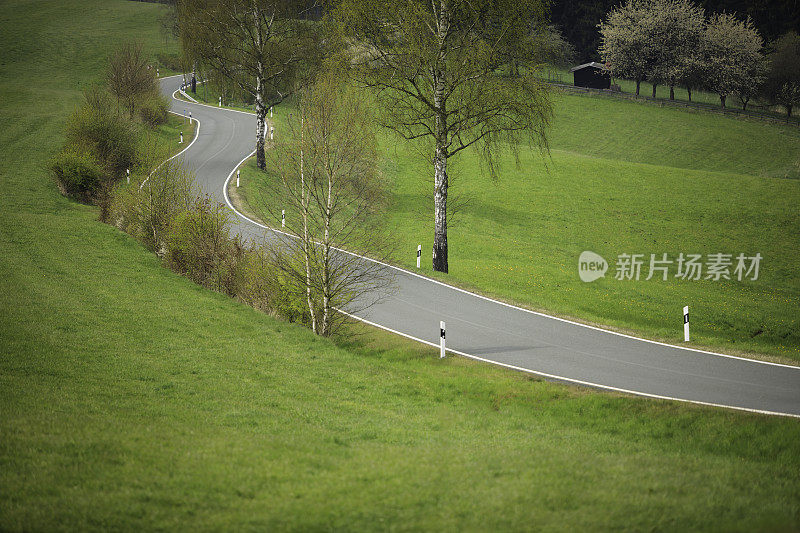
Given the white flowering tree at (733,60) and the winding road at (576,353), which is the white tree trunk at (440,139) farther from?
the white flowering tree at (733,60)

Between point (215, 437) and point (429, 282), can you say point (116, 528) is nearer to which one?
point (215, 437)

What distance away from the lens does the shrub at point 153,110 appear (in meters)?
44.7

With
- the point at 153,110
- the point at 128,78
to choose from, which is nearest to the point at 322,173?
the point at 128,78

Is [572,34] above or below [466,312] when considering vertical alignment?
above

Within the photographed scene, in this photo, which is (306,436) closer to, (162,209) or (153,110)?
(162,209)

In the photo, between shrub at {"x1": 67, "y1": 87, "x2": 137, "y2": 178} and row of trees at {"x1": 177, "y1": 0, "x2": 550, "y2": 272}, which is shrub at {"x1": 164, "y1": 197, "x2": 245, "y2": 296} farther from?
shrub at {"x1": 67, "y1": 87, "x2": 137, "y2": 178}

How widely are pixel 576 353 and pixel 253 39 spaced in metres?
28.0

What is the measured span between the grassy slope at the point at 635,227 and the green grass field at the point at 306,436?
6270 millimetres

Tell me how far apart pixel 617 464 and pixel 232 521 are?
5.23m

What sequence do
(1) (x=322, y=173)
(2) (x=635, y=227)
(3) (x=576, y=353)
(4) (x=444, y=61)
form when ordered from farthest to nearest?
(2) (x=635, y=227) → (4) (x=444, y=61) → (1) (x=322, y=173) → (3) (x=576, y=353)

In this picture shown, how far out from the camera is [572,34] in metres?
88.8

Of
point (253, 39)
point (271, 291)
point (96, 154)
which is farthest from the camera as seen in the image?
point (253, 39)

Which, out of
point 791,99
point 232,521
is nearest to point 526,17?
point 232,521

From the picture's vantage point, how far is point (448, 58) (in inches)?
765
